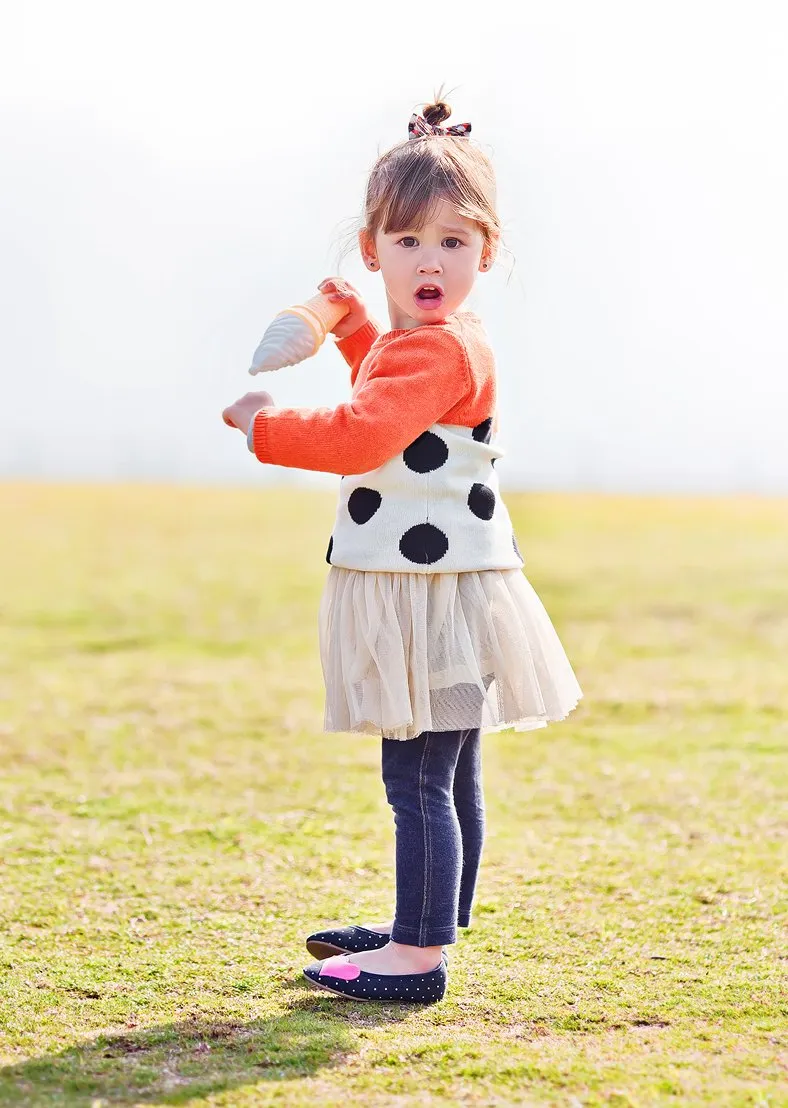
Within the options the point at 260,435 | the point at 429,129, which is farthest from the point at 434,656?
the point at 429,129

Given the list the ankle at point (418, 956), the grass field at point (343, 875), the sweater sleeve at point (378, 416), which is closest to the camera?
the grass field at point (343, 875)

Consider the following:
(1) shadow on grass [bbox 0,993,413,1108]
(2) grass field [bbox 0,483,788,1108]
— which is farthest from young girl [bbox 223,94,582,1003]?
(2) grass field [bbox 0,483,788,1108]

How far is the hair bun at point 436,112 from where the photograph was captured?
223 cm

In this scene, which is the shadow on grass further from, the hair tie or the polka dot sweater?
the hair tie

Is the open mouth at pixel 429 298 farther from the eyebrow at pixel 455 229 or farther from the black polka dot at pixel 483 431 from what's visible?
the black polka dot at pixel 483 431

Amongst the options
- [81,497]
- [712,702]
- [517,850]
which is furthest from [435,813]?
[81,497]

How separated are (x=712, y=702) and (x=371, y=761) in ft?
4.54

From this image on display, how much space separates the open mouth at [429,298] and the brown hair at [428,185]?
0.10 metres

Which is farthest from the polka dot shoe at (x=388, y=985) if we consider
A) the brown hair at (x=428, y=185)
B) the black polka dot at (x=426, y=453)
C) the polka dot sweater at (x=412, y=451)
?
the brown hair at (x=428, y=185)

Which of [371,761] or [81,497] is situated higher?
[81,497]

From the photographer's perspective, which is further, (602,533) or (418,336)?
(602,533)

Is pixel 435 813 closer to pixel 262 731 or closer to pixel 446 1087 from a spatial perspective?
pixel 446 1087

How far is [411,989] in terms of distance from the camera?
2102mm

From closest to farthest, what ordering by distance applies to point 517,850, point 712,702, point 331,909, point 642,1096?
point 642,1096 → point 331,909 → point 517,850 → point 712,702
